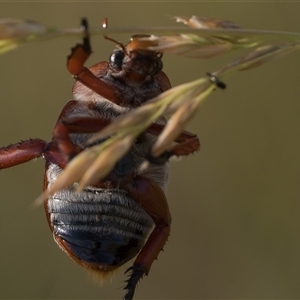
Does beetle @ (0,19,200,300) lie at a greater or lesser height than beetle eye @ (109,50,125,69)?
lesser

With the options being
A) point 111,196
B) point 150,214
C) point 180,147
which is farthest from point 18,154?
point 180,147

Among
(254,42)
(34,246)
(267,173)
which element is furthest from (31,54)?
(254,42)

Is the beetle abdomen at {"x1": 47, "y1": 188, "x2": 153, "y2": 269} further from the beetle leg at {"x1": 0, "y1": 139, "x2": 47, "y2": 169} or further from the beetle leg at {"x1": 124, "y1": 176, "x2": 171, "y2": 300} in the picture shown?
the beetle leg at {"x1": 0, "y1": 139, "x2": 47, "y2": 169}

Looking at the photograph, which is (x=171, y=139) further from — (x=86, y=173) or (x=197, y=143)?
(x=197, y=143)

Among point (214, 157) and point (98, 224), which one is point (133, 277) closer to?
point (98, 224)

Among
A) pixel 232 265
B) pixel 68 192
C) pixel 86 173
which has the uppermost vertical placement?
pixel 86 173

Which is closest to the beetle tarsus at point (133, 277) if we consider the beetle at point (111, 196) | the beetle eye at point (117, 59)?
the beetle at point (111, 196)

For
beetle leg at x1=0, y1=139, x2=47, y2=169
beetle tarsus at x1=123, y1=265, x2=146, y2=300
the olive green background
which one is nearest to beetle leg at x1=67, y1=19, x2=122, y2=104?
beetle leg at x1=0, y1=139, x2=47, y2=169
